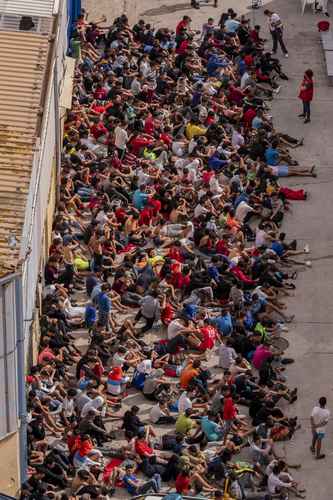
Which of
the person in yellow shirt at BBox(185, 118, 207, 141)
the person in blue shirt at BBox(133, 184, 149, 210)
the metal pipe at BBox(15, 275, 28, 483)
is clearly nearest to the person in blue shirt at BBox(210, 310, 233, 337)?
the person in blue shirt at BBox(133, 184, 149, 210)

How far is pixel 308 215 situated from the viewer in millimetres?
44750

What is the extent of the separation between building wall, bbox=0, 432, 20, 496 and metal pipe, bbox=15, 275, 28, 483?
255 millimetres

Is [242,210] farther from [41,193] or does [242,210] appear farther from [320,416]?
[320,416]

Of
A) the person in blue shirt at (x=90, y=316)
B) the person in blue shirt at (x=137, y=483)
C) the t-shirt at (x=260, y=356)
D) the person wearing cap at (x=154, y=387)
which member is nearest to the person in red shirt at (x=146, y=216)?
the person in blue shirt at (x=90, y=316)

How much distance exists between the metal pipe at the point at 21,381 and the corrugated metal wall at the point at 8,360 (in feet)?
0.51

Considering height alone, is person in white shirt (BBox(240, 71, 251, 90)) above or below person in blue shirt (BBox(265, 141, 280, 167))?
above

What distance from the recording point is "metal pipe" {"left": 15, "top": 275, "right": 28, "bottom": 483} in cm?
3275

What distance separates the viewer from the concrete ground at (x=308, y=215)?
36469mm

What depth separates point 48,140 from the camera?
41.3m

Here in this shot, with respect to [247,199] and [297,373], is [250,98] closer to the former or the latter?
[247,199]

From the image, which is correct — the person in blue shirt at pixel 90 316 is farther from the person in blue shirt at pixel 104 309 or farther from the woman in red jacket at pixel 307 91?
the woman in red jacket at pixel 307 91

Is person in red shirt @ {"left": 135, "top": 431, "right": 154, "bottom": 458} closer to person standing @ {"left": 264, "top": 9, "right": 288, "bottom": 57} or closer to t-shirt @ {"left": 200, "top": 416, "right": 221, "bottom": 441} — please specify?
t-shirt @ {"left": 200, "top": 416, "right": 221, "bottom": 441}

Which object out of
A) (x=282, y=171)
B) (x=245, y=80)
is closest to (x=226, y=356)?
(x=282, y=171)

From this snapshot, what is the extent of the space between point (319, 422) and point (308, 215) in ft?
33.3
